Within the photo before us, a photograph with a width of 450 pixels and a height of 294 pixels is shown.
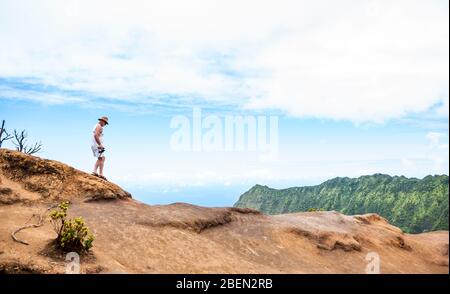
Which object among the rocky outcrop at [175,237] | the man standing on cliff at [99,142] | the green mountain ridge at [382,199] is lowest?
the green mountain ridge at [382,199]

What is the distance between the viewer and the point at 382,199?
99250 millimetres

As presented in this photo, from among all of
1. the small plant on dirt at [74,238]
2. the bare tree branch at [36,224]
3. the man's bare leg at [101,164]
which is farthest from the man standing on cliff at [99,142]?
the small plant on dirt at [74,238]

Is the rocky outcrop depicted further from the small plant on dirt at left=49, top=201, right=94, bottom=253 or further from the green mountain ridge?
the green mountain ridge

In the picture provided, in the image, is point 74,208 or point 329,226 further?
point 329,226

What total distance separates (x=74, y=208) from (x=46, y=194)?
2.14 meters

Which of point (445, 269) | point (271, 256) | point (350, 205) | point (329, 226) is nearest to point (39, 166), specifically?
point (271, 256)

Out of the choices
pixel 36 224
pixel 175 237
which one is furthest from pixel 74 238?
pixel 175 237

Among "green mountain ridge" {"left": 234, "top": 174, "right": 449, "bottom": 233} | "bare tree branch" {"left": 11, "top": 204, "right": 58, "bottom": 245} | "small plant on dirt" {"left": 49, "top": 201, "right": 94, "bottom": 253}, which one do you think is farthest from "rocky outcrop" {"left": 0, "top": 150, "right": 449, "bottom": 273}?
"green mountain ridge" {"left": 234, "top": 174, "right": 449, "bottom": 233}

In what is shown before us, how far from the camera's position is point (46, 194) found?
20875mm

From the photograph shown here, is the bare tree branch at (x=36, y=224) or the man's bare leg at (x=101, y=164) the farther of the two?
the man's bare leg at (x=101, y=164)

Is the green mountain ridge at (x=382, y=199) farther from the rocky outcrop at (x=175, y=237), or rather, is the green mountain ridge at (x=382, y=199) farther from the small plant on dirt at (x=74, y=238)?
the small plant on dirt at (x=74, y=238)

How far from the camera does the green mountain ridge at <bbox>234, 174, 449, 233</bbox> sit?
8322 cm

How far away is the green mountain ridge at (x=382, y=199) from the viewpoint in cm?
8322
